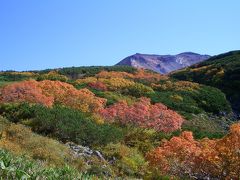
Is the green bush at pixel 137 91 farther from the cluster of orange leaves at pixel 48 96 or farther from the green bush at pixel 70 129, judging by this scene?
the green bush at pixel 70 129

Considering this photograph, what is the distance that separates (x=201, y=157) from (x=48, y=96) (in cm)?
1414

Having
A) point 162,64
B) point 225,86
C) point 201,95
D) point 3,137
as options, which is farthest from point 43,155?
point 162,64

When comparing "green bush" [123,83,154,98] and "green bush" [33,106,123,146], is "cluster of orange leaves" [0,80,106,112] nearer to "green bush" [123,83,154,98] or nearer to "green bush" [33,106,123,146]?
"green bush" [33,106,123,146]

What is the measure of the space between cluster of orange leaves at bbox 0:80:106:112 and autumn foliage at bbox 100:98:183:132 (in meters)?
1.01

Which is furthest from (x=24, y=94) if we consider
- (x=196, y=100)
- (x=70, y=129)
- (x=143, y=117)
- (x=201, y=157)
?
(x=196, y=100)

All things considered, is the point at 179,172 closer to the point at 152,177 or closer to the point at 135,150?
the point at 152,177

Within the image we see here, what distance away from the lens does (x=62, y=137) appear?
2003cm

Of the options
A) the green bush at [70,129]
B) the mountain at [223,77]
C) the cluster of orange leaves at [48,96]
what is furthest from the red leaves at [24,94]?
the mountain at [223,77]

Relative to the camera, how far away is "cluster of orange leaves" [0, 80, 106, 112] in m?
26.0

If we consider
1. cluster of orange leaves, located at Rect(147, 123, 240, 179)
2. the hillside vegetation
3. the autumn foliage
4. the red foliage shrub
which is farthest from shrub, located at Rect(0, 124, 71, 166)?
the red foliage shrub

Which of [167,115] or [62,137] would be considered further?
[167,115]

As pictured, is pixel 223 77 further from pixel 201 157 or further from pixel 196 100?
pixel 201 157

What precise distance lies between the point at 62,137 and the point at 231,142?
322 inches

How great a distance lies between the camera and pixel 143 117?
85.7 ft
